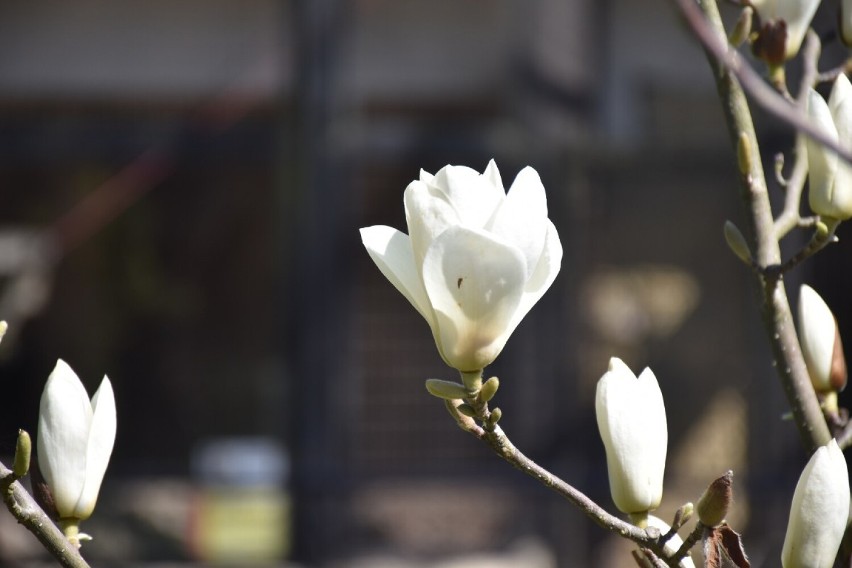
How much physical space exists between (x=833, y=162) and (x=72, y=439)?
0.38 meters

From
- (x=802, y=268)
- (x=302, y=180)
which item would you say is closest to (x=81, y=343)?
(x=302, y=180)

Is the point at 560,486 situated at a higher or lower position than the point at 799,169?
lower

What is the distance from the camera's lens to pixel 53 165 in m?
2.48

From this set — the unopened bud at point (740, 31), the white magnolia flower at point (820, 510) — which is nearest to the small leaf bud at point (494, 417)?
the white magnolia flower at point (820, 510)

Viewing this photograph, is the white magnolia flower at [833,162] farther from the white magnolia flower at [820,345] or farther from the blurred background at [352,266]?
the blurred background at [352,266]

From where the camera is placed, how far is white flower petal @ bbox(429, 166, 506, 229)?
0.49 metres

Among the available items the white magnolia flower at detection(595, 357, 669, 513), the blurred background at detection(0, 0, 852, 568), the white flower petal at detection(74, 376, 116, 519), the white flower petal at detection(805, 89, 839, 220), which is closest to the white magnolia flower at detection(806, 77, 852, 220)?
the white flower petal at detection(805, 89, 839, 220)

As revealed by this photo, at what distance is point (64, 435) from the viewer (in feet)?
1.79

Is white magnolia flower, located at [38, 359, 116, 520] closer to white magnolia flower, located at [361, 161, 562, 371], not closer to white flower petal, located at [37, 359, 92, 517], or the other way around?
white flower petal, located at [37, 359, 92, 517]

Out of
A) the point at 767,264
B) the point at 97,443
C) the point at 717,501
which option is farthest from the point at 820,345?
the point at 97,443

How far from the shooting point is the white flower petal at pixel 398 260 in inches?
20.2

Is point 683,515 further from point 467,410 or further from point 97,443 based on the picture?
point 97,443

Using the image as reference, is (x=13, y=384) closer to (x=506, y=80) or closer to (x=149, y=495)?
(x=149, y=495)

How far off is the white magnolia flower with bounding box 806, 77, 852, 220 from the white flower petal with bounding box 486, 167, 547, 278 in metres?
0.16
